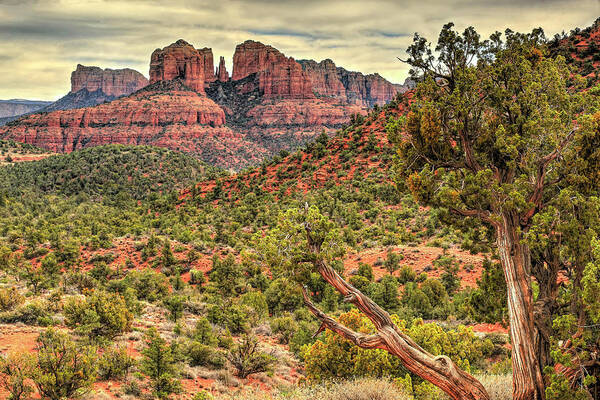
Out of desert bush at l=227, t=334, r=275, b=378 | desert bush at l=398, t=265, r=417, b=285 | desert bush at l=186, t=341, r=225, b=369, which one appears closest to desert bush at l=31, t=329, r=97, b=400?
desert bush at l=186, t=341, r=225, b=369

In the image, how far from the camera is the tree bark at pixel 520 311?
5707mm

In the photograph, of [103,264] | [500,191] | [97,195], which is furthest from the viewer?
[97,195]

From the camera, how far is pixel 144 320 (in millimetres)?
17062

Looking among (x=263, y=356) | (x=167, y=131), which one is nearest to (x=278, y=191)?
(x=263, y=356)

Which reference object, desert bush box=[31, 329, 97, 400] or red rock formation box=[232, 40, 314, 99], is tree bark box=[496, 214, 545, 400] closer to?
desert bush box=[31, 329, 97, 400]

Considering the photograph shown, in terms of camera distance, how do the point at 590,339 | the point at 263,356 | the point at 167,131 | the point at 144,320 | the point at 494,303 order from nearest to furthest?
the point at 590,339, the point at 494,303, the point at 263,356, the point at 144,320, the point at 167,131

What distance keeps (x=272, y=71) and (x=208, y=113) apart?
4408 cm

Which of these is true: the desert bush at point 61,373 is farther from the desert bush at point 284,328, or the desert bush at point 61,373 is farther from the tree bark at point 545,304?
the desert bush at point 284,328

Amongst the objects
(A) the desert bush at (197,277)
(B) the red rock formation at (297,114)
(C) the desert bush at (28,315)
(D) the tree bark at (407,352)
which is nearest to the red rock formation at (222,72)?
(B) the red rock formation at (297,114)

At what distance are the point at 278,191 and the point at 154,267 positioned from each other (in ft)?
70.4

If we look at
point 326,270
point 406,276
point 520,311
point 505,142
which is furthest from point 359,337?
point 406,276

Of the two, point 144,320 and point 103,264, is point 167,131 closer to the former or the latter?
point 103,264

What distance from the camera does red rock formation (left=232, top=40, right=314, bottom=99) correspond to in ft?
529

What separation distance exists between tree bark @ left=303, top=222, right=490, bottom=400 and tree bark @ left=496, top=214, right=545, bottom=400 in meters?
0.65
